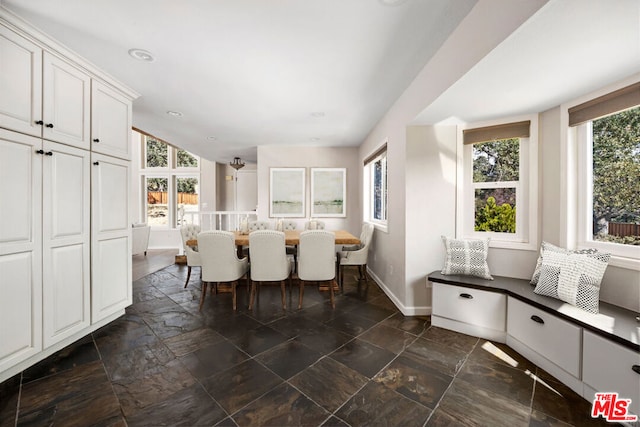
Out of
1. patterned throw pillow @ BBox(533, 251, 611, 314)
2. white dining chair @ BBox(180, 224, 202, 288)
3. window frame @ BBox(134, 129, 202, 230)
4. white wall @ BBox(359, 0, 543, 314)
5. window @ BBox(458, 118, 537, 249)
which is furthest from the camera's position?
window frame @ BBox(134, 129, 202, 230)

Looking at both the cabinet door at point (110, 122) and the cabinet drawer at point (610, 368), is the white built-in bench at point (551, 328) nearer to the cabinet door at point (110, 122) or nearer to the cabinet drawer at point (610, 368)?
the cabinet drawer at point (610, 368)

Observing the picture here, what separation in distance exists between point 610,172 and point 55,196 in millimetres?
4418

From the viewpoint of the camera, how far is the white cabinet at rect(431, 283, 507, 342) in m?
2.15

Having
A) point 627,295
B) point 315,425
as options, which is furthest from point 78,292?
point 627,295

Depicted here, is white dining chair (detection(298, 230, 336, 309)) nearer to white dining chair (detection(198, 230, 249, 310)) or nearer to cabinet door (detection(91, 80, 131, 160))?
white dining chair (detection(198, 230, 249, 310))

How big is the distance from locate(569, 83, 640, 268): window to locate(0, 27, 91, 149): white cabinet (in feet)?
13.9

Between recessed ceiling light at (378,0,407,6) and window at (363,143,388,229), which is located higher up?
recessed ceiling light at (378,0,407,6)

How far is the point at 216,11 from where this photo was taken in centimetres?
153

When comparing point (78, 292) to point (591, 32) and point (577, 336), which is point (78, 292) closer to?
point (577, 336)

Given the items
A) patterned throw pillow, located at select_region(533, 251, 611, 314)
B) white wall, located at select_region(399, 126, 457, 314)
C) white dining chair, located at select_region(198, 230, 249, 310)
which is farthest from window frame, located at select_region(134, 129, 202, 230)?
patterned throw pillow, located at select_region(533, 251, 611, 314)

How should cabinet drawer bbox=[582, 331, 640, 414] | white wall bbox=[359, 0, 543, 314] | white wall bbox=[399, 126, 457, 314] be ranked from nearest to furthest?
cabinet drawer bbox=[582, 331, 640, 414] < white wall bbox=[359, 0, 543, 314] < white wall bbox=[399, 126, 457, 314]

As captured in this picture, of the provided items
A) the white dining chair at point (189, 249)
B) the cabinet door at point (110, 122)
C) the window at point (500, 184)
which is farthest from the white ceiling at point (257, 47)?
the white dining chair at point (189, 249)

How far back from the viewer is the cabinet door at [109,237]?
224 centimetres

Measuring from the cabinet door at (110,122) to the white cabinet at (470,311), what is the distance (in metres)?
3.56
